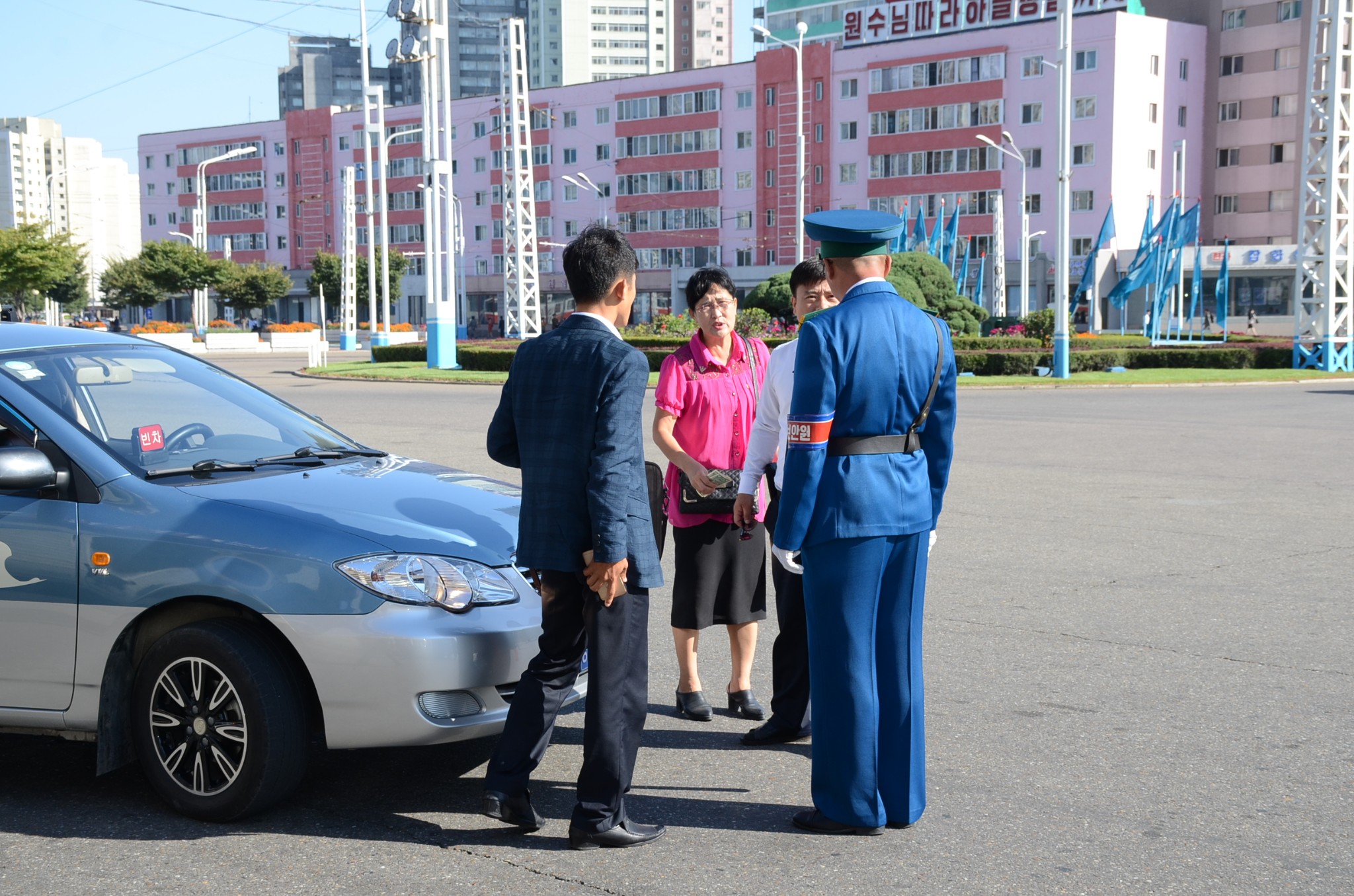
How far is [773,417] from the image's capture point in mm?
5109

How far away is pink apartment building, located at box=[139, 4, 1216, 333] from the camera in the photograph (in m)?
67.6

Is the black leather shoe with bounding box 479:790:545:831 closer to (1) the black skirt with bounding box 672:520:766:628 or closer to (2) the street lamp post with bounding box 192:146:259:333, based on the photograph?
(1) the black skirt with bounding box 672:520:766:628

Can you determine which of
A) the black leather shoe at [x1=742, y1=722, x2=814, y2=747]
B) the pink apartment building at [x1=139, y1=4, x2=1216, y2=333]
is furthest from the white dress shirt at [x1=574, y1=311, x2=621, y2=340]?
the pink apartment building at [x1=139, y1=4, x2=1216, y2=333]

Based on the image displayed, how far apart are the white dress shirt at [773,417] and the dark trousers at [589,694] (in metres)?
0.88

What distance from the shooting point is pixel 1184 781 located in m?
4.67

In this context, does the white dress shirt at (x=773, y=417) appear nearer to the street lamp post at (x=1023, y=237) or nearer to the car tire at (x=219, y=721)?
the car tire at (x=219, y=721)

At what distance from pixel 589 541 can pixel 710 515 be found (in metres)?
1.40

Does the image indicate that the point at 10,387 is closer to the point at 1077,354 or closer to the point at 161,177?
the point at 1077,354

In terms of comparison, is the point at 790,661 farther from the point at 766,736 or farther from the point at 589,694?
the point at 589,694

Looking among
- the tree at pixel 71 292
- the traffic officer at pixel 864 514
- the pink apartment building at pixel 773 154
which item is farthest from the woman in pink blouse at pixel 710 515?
the tree at pixel 71 292

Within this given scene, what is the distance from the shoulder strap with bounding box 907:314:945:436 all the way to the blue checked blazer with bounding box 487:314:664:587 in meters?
0.86

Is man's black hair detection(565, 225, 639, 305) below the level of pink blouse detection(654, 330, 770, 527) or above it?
above

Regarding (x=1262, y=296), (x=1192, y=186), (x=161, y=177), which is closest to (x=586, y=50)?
(x=161, y=177)

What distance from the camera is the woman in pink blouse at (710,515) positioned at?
5.49 m
